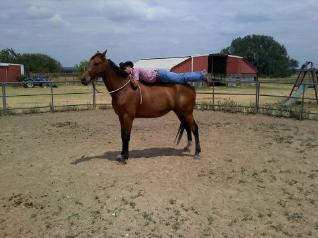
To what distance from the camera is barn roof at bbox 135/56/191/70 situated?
124 ft

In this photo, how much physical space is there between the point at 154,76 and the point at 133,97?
54 centimetres

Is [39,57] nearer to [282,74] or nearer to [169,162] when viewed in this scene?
[282,74]

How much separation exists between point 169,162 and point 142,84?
4.59 feet

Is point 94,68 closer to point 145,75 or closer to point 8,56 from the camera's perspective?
point 145,75

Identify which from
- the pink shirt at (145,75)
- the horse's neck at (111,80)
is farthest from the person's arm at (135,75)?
the horse's neck at (111,80)

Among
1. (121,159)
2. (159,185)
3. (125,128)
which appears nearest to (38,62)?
(121,159)

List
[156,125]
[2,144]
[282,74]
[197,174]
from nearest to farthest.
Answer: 1. [197,174]
2. [2,144]
3. [156,125]
4. [282,74]

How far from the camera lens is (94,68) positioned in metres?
6.26

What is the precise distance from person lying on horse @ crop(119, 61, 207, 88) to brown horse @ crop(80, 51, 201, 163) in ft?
0.28

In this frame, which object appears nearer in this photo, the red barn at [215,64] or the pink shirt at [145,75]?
the pink shirt at [145,75]

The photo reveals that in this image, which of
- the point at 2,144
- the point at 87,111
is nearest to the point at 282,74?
the point at 87,111

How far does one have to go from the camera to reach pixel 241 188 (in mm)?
5297

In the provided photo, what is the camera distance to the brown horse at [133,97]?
6.34m

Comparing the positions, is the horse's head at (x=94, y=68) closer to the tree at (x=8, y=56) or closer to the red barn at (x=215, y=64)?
the red barn at (x=215, y=64)
